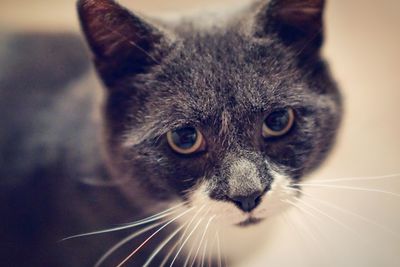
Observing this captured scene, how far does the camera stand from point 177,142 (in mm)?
807

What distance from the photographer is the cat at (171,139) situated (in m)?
0.78

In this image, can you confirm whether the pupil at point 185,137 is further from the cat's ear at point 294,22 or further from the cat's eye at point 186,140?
the cat's ear at point 294,22

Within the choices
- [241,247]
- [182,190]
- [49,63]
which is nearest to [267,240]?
[241,247]

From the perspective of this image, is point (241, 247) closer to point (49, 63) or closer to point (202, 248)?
point (202, 248)

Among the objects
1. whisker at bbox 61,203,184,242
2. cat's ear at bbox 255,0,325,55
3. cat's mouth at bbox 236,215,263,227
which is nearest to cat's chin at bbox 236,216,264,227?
cat's mouth at bbox 236,215,263,227

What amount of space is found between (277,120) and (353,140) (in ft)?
1.40

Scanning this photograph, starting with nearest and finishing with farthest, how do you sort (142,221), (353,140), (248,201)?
(248,201) → (142,221) → (353,140)

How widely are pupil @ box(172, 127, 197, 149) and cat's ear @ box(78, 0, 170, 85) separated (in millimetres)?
134

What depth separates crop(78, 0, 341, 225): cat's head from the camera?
77cm

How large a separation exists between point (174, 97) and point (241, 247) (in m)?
0.38

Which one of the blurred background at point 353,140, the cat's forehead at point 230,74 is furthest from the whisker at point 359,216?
the cat's forehead at point 230,74

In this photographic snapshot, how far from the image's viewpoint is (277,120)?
2.66 feet

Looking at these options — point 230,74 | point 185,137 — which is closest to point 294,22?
point 230,74

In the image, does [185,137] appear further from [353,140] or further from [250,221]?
[353,140]
